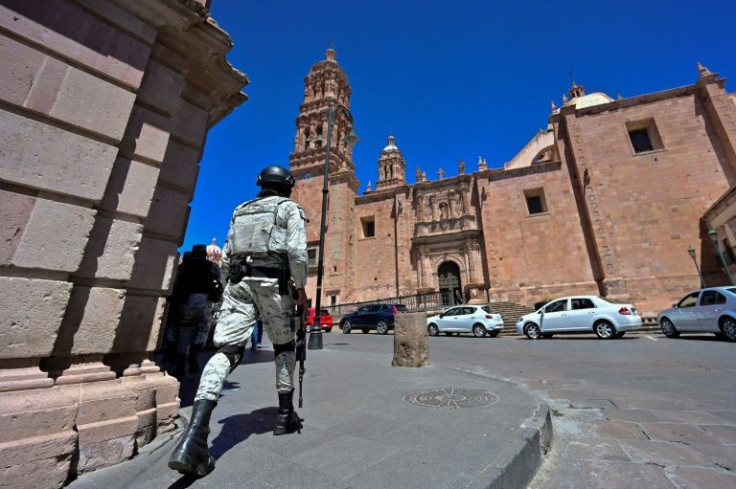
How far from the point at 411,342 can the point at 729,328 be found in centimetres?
906

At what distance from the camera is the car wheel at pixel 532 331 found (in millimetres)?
11906

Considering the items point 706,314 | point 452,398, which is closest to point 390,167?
point 706,314

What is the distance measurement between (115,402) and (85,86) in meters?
2.22

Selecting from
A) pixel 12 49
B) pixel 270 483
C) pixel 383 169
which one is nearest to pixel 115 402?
pixel 270 483

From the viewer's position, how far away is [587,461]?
2.18 meters

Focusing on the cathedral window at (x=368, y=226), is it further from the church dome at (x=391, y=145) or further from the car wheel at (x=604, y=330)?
the car wheel at (x=604, y=330)

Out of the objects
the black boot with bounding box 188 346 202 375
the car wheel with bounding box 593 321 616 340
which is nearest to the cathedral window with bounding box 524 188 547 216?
the car wheel with bounding box 593 321 616 340

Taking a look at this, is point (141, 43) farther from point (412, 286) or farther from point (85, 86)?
point (412, 286)

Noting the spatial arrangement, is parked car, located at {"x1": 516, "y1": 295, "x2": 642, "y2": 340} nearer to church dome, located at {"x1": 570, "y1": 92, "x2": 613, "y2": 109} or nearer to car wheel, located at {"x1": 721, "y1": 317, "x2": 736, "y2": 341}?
car wheel, located at {"x1": 721, "y1": 317, "x2": 736, "y2": 341}

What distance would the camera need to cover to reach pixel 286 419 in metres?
2.36

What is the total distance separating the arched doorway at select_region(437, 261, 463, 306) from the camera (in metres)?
23.2

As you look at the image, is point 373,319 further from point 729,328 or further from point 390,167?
point 390,167

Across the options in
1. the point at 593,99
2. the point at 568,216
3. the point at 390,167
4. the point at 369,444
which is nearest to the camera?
the point at 369,444

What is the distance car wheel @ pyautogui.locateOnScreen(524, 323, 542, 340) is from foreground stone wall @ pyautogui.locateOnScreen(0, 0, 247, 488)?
1230 cm
